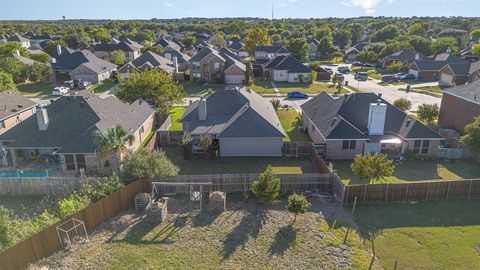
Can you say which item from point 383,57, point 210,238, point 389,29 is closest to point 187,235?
point 210,238

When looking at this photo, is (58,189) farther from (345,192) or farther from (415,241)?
(415,241)

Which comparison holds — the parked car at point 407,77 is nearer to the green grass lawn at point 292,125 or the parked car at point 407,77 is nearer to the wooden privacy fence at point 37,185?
the green grass lawn at point 292,125

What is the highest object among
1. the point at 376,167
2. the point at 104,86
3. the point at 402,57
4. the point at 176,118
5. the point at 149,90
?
the point at 402,57

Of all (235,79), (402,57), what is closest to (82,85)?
(235,79)

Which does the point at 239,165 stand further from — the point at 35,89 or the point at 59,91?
the point at 35,89

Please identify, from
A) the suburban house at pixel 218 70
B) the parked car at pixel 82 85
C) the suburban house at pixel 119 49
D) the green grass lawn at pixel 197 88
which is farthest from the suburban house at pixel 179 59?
the parked car at pixel 82 85

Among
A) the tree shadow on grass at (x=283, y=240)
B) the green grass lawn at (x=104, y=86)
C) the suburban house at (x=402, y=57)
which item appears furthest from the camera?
the suburban house at (x=402, y=57)
